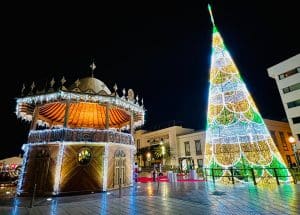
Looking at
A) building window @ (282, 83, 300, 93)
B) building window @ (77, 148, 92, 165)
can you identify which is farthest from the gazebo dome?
building window @ (282, 83, 300, 93)

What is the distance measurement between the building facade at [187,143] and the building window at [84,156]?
22.2 metres

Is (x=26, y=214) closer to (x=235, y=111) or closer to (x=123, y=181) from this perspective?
(x=123, y=181)

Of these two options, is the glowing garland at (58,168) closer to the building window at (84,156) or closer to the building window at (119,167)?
the building window at (84,156)

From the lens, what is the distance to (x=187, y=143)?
39.8 metres

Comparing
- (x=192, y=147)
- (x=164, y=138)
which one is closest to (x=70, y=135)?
(x=192, y=147)

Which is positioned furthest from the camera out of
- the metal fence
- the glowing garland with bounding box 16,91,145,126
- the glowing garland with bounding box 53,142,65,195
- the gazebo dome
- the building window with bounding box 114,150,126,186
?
the gazebo dome

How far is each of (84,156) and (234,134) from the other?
11680 mm

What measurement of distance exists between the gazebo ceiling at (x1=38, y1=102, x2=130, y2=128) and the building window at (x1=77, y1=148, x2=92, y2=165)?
16.0 ft

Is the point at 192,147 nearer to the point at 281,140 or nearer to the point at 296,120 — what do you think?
the point at 281,140

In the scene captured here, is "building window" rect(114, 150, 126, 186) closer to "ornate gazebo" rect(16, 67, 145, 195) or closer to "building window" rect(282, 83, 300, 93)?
"ornate gazebo" rect(16, 67, 145, 195)

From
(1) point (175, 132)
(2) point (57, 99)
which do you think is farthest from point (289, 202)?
(1) point (175, 132)

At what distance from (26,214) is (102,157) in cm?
715

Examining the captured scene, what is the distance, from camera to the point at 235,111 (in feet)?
49.6

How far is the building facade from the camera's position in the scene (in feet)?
113
